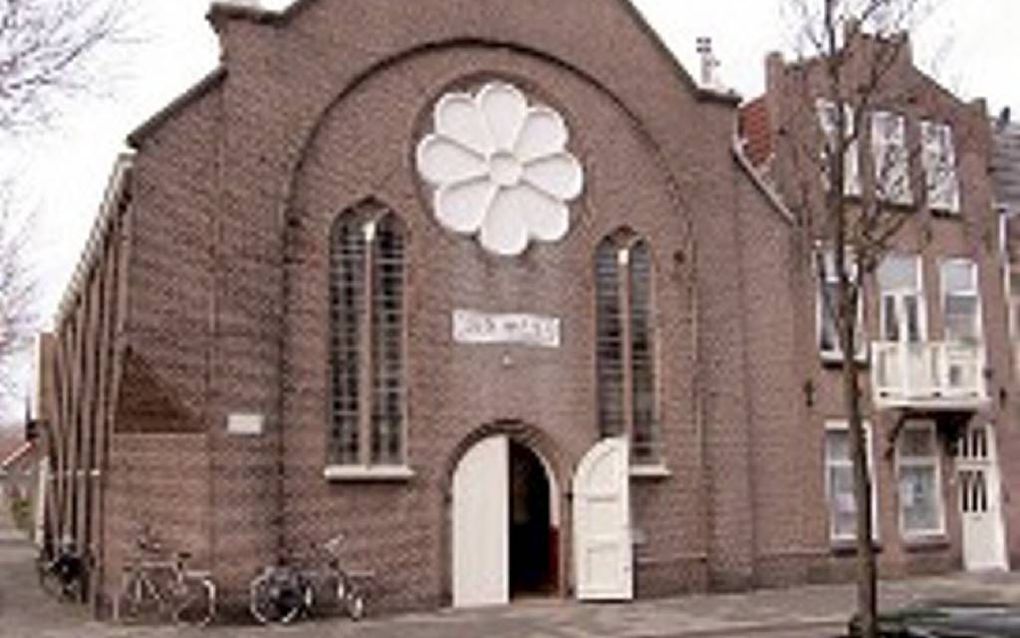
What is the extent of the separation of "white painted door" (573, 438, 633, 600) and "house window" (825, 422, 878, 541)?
5.02 metres

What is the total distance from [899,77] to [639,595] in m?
12.5

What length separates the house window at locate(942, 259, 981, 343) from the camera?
24016 mm

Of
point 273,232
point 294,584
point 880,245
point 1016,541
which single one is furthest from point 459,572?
point 1016,541

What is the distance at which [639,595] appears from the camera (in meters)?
18.7

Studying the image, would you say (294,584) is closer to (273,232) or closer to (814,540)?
(273,232)

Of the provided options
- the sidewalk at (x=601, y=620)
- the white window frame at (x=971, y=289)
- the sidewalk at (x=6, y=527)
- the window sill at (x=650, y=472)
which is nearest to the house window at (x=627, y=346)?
the window sill at (x=650, y=472)

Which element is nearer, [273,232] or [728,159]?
[273,232]

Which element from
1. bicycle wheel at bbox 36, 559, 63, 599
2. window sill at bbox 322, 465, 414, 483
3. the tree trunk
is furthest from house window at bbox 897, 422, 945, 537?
bicycle wheel at bbox 36, 559, 63, 599

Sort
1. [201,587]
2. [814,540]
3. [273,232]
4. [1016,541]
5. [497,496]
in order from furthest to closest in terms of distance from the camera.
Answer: [1016,541] → [814,540] → [497,496] → [273,232] → [201,587]

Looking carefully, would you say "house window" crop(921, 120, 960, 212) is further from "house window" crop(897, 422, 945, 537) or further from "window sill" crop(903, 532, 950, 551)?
"window sill" crop(903, 532, 950, 551)

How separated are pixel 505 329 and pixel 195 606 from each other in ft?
20.6

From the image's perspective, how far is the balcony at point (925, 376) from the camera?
72.3 feet

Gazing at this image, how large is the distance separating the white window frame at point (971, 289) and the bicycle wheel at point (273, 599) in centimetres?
1472

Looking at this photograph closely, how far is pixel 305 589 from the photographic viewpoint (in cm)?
1608
